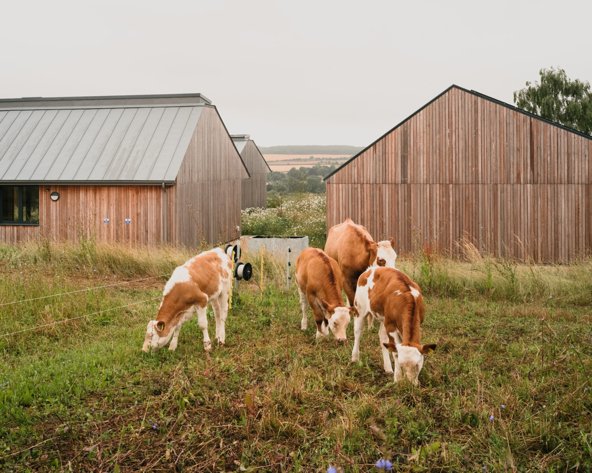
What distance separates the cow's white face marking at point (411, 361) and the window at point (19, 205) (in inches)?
734

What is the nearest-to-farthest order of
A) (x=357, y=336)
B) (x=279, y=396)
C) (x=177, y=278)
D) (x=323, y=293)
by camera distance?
1. (x=279, y=396)
2. (x=357, y=336)
3. (x=177, y=278)
4. (x=323, y=293)

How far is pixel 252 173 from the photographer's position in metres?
44.2

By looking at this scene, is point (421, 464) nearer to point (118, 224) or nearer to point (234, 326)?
point (234, 326)

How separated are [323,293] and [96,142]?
16.1 m

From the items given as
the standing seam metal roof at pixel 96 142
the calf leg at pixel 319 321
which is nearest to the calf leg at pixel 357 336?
the calf leg at pixel 319 321

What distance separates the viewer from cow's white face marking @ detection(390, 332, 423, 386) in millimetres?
6266

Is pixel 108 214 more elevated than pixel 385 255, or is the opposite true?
pixel 108 214

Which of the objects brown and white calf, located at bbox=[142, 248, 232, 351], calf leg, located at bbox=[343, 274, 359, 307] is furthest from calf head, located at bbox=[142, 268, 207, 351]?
calf leg, located at bbox=[343, 274, 359, 307]

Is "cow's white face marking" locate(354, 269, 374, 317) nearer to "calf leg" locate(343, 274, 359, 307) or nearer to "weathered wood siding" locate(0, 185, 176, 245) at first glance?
"calf leg" locate(343, 274, 359, 307)

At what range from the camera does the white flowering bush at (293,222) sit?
90.6ft

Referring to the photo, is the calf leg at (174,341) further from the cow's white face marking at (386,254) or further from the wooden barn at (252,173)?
the wooden barn at (252,173)

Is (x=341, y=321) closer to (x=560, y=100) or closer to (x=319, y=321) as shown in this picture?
(x=319, y=321)

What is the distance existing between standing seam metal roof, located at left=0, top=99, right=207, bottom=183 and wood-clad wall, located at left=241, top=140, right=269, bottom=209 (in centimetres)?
1771

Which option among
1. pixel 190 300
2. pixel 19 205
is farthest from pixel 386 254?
pixel 19 205
